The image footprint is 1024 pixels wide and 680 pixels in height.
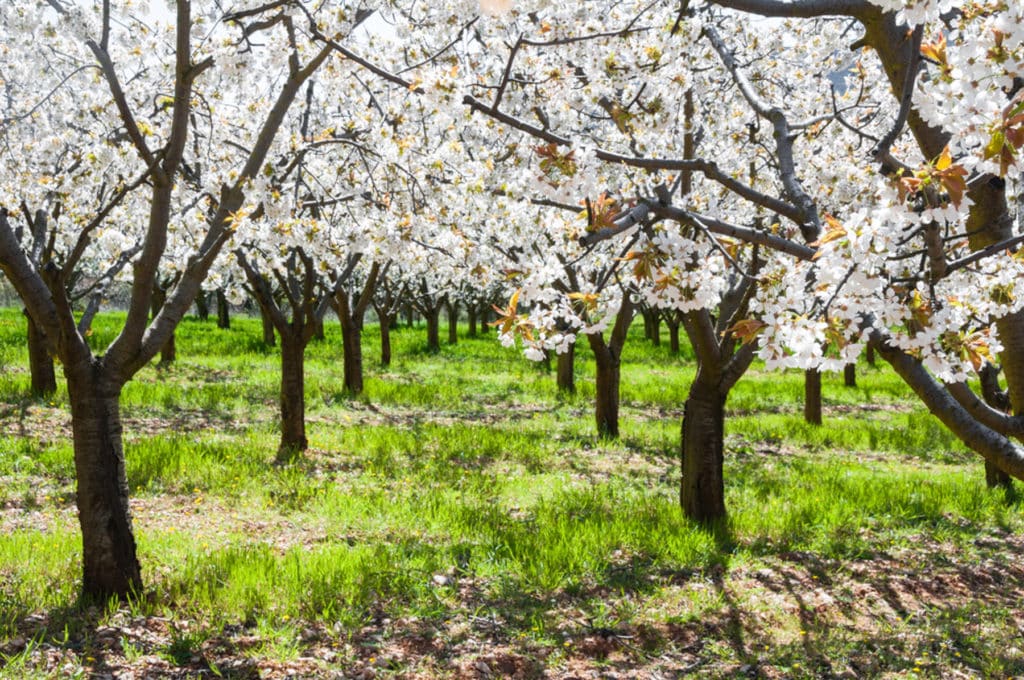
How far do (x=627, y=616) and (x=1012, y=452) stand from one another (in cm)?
253

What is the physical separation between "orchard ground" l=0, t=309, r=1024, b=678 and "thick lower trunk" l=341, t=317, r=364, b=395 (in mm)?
3038

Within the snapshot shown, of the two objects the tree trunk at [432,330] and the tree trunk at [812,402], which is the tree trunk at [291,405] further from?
the tree trunk at [432,330]

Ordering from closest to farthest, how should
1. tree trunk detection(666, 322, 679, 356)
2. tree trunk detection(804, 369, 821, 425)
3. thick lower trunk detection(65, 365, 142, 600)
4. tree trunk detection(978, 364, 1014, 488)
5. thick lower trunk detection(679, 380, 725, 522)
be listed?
thick lower trunk detection(65, 365, 142, 600) → tree trunk detection(978, 364, 1014, 488) → thick lower trunk detection(679, 380, 725, 522) → tree trunk detection(804, 369, 821, 425) → tree trunk detection(666, 322, 679, 356)

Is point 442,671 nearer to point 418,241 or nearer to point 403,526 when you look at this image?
point 403,526

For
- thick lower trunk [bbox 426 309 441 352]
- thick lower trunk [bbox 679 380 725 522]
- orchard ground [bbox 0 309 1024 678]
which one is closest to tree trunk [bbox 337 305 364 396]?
orchard ground [bbox 0 309 1024 678]

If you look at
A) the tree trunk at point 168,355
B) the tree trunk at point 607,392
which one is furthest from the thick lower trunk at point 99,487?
the tree trunk at point 168,355

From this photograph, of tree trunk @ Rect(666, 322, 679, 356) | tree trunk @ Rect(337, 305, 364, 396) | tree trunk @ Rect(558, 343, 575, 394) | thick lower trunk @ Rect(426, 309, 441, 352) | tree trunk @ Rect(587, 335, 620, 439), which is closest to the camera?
tree trunk @ Rect(587, 335, 620, 439)

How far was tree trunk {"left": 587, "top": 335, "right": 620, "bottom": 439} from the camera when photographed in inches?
431

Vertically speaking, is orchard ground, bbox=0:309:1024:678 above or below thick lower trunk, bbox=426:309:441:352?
below

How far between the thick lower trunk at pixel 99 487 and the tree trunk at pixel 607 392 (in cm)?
737

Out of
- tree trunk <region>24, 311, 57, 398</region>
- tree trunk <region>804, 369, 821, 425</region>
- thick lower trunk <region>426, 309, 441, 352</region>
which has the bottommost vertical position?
tree trunk <region>804, 369, 821, 425</region>

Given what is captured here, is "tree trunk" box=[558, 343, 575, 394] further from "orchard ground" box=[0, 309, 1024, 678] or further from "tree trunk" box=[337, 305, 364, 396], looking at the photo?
"orchard ground" box=[0, 309, 1024, 678]

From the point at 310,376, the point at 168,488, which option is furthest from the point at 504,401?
the point at 168,488

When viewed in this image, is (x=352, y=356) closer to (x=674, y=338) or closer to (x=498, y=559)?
(x=498, y=559)
